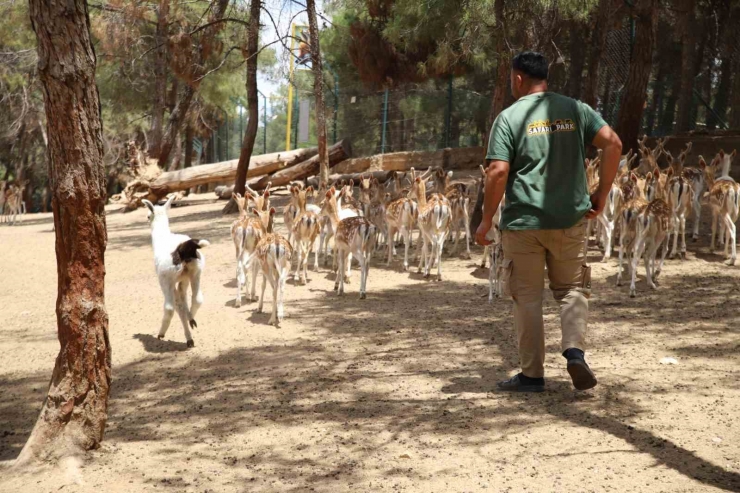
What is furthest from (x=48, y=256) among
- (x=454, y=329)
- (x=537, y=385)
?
(x=537, y=385)

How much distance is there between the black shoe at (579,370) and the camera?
570 cm

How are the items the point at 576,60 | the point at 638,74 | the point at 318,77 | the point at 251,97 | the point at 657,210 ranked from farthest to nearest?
the point at 576,60 < the point at 251,97 < the point at 318,77 < the point at 638,74 < the point at 657,210

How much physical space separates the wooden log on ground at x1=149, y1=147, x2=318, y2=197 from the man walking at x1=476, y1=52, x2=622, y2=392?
20.4 metres

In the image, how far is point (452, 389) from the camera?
21.4 feet

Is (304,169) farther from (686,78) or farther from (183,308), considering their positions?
(183,308)

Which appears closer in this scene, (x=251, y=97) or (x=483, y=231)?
(x=483, y=231)

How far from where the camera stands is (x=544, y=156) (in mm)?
5719

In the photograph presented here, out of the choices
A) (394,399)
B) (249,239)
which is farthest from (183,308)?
(394,399)

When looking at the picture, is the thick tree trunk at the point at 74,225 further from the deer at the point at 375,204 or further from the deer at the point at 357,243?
the deer at the point at 375,204

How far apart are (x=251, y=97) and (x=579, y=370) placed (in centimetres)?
1738

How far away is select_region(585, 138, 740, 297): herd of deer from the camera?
1106 centimetres

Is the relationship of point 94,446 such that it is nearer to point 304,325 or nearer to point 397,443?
point 397,443

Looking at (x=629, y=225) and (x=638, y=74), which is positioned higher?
(x=638, y=74)

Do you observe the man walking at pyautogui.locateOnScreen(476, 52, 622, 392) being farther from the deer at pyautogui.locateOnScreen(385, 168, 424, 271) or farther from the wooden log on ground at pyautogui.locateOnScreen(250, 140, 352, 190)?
the wooden log on ground at pyautogui.locateOnScreen(250, 140, 352, 190)
